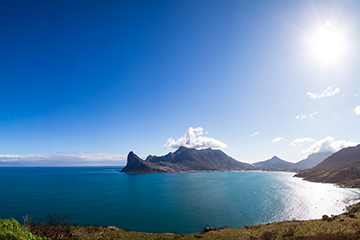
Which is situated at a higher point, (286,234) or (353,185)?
(286,234)

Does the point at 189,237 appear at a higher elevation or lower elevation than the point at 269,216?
higher

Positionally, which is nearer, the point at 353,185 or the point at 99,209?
the point at 99,209

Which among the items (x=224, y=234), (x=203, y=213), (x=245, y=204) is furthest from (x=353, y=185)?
(x=224, y=234)

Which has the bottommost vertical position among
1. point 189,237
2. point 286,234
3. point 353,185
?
point 353,185

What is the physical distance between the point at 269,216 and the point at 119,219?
194 feet

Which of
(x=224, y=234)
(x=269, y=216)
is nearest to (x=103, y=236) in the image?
(x=224, y=234)

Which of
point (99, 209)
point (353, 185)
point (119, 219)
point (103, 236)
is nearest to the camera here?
point (103, 236)

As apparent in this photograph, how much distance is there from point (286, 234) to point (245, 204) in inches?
2077

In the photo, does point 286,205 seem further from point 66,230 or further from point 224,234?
point 66,230

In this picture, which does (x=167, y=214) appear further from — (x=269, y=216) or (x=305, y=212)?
(x=305, y=212)

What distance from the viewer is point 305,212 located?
72125 mm

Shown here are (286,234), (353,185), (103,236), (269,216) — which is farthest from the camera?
(353,185)

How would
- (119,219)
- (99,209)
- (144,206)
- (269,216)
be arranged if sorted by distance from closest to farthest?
1. (119,219)
2. (269,216)
3. (99,209)
4. (144,206)

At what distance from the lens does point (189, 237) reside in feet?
127
